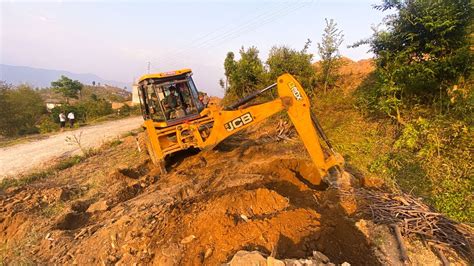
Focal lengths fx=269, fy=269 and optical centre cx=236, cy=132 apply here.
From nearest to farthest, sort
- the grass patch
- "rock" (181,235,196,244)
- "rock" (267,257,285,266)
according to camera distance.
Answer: "rock" (267,257,285,266)
"rock" (181,235,196,244)
the grass patch

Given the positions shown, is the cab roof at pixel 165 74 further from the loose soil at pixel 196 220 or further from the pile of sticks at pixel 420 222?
the pile of sticks at pixel 420 222

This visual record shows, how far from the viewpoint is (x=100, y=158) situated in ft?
31.6

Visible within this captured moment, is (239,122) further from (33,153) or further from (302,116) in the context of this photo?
(33,153)

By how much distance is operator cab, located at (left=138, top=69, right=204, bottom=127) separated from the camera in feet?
21.9

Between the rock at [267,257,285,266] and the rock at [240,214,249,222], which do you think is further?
the rock at [240,214,249,222]

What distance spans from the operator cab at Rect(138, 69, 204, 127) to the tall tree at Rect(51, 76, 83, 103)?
4702 cm

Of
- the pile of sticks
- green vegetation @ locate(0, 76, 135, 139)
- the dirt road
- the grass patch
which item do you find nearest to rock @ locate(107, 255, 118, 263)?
the pile of sticks

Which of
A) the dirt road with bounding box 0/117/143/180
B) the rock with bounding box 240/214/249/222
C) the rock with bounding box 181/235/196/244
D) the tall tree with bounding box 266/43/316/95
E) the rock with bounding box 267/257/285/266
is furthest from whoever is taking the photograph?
the tall tree with bounding box 266/43/316/95

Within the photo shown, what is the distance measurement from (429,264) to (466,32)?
6020mm

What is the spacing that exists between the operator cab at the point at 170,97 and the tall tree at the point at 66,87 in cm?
4702

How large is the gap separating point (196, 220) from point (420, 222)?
2.94 meters

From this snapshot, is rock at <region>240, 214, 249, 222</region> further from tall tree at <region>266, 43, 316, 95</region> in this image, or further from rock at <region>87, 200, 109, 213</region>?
tall tree at <region>266, 43, 316, 95</region>

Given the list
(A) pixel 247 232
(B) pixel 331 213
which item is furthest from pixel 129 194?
(B) pixel 331 213

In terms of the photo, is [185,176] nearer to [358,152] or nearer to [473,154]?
[358,152]
